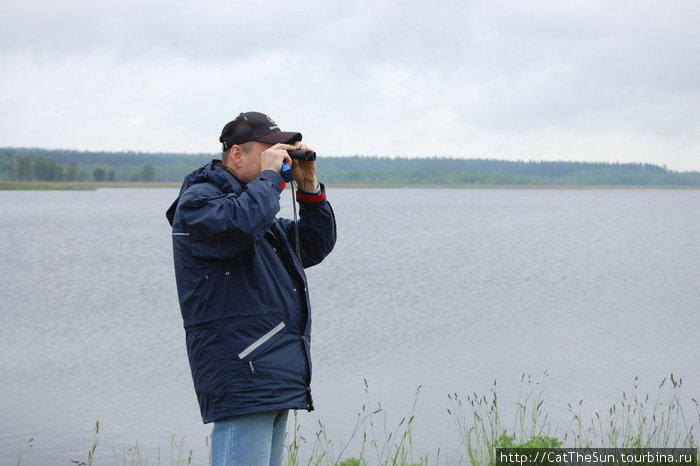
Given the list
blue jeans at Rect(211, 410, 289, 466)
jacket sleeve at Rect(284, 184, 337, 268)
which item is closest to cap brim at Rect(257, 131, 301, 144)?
jacket sleeve at Rect(284, 184, 337, 268)

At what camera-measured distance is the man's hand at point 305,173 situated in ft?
9.47

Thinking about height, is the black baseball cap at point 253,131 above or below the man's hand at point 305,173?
above

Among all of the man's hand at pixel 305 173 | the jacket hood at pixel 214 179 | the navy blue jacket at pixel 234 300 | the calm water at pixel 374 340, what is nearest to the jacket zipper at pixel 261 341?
the navy blue jacket at pixel 234 300

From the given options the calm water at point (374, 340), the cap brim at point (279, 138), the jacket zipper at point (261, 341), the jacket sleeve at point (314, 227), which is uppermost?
the cap brim at point (279, 138)

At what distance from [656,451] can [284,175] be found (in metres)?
3.14

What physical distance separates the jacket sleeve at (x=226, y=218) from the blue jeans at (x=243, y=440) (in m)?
0.52

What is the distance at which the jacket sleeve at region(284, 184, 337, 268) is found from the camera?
9.98ft

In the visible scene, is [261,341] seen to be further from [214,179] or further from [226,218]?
[214,179]

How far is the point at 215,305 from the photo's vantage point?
2598 millimetres

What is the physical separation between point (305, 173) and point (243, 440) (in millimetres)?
947

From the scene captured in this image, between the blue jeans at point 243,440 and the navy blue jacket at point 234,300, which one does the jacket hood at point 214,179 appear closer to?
the navy blue jacket at point 234,300

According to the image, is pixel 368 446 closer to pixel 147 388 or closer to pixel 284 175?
pixel 147 388

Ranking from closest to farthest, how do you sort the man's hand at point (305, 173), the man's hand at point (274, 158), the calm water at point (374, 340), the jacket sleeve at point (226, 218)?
the jacket sleeve at point (226, 218), the man's hand at point (274, 158), the man's hand at point (305, 173), the calm water at point (374, 340)

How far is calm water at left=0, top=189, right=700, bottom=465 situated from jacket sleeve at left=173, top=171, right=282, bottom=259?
3944 mm
